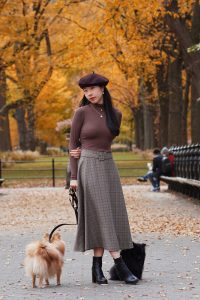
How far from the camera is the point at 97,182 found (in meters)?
8.88

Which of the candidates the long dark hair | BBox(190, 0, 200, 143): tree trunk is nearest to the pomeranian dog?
the long dark hair

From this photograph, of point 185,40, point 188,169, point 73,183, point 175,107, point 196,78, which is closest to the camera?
point 73,183

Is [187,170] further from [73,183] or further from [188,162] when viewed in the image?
[73,183]

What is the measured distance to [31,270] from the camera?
28.0ft

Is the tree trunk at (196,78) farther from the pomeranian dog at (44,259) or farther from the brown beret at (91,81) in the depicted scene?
the pomeranian dog at (44,259)

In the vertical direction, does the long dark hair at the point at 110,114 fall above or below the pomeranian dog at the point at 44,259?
above

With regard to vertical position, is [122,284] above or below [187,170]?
below

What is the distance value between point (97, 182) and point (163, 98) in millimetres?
31421

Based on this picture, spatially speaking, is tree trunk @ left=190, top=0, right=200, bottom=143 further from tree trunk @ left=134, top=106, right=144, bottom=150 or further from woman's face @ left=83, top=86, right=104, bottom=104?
tree trunk @ left=134, top=106, right=144, bottom=150

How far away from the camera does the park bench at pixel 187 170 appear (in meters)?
20.6

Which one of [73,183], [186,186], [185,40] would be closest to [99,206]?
[73,183]

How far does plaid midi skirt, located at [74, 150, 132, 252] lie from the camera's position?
8.81 meters

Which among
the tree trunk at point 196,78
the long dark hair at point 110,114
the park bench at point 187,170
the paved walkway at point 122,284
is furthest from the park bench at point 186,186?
the long dark hair at point 110,114

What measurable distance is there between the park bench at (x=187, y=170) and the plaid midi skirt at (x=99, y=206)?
10.6 metres
